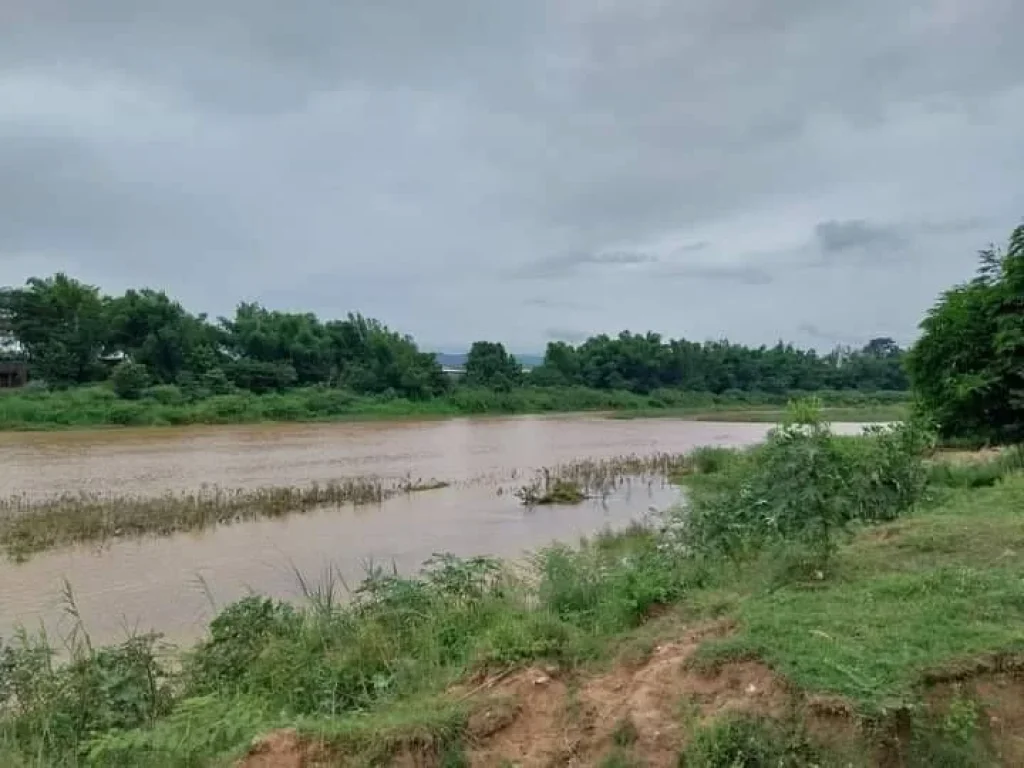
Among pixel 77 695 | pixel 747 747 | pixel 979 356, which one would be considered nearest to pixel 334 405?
pixel 979 356

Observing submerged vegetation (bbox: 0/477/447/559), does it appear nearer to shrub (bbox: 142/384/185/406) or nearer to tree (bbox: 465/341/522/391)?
shrub (bbox: 142/384/185/406)

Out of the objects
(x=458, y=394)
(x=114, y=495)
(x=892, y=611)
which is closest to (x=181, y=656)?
(x=892, y=611)

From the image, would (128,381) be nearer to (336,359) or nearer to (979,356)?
(336,359)

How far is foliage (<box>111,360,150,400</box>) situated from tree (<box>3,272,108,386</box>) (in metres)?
3.11

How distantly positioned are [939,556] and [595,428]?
3417 centimetres

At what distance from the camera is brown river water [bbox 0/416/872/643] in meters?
8.62

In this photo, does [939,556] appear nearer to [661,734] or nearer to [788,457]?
[788,457]

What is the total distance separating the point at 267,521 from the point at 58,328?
1297 inches

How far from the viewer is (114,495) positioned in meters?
15.2

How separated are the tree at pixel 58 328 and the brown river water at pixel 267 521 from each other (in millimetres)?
9504

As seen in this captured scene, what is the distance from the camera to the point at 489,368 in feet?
180

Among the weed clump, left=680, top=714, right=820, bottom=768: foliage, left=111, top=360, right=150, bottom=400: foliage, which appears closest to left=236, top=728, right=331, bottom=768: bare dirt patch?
left=680, top=714, right=820, bottom=768: foliage

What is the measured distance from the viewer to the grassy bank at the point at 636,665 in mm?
3092

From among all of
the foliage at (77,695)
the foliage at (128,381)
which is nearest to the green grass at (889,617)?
the foliage at (77,695)
